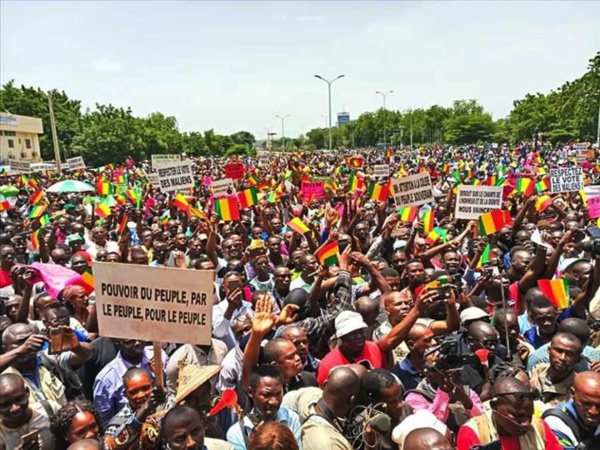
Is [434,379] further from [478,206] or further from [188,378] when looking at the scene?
[478,206]

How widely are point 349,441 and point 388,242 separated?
4.67m

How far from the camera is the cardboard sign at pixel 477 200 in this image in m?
8.28

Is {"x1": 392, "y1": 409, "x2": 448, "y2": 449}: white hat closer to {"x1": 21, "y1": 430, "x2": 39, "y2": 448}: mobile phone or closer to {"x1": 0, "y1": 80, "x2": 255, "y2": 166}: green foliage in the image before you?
{"x1": 21, "y1": 430, "x2": 39, "y2": 448}: mobile phone

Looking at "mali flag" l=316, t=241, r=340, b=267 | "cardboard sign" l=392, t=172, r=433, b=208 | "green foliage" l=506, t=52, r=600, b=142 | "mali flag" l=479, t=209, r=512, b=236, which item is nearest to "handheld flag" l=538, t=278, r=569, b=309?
"mali flag" l=316, t=241, r=340, b=267

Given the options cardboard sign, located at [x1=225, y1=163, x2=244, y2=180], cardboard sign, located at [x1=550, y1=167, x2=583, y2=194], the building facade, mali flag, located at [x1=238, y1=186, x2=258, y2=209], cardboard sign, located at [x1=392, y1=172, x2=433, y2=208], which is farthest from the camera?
the building facade

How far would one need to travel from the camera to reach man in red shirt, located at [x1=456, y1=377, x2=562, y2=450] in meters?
2.99

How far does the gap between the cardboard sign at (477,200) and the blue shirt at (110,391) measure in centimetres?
557

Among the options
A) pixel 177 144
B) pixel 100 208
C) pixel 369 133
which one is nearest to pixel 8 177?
pixel 100 208

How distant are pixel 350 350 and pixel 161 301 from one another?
1.42m

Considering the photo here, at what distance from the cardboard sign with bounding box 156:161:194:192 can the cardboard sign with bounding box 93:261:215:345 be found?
326 inches

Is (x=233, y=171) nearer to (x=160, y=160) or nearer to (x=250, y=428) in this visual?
(x=160, y=160)

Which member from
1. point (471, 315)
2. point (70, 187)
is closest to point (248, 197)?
point (70, 187)

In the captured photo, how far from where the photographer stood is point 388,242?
781 cm

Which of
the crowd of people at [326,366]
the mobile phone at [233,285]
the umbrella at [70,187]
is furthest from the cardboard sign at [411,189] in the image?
the umbrella at [70,187]
